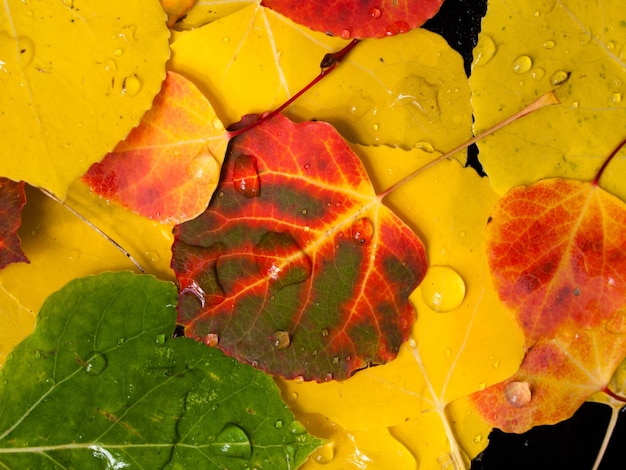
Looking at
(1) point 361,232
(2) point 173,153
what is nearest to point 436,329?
(1) point 361,232

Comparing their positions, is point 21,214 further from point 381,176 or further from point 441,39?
point 441,39

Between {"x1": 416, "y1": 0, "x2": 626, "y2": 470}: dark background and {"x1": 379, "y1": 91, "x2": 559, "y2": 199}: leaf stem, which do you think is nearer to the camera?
{"x1": 379, "y1": 91, "x2": 559, "y2": 199}: leaf stem

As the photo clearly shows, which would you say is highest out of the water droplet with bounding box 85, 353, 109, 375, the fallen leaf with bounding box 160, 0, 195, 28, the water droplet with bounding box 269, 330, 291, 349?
the fallen leaf with bounding box 160, 0, 195, 28

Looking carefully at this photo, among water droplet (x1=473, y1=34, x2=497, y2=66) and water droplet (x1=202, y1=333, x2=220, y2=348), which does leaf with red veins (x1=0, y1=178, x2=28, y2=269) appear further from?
water droplet (x1=473, y1=34, x2=497, y2=66)

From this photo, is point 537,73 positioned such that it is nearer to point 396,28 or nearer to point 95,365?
point 396,28

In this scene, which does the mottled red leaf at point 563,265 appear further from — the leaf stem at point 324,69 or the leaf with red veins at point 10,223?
the leaf with red veins at point 10,223

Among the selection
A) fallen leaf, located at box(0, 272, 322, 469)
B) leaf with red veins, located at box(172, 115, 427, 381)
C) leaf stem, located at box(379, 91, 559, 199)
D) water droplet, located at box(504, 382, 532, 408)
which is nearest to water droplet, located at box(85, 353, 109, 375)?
fallen leaf, located at box(0, 272, 322, 469)

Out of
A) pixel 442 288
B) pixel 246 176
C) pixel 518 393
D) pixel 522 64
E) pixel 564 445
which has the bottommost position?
pixel 564 445
